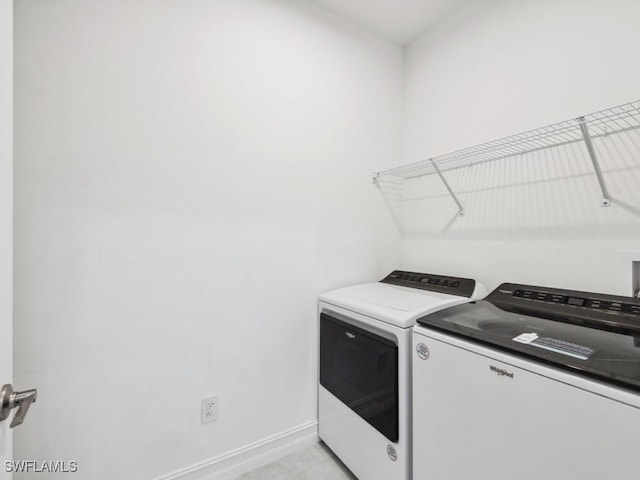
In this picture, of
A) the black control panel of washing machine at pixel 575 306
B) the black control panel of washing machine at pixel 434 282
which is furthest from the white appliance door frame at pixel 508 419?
the black control panel of washing machine at pixel 434 282

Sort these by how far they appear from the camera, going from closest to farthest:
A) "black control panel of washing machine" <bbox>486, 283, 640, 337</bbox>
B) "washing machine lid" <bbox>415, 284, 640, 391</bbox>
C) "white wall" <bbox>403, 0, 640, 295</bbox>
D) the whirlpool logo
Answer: "washing machine lid" <bbox>415, 284, 640, 391</bbox>
the whirlpool logo
"black control panel of washing machine" <bbox>486, 283, 640, 337</bbox>
"white wall" <bbox>403, 0, 640, 295</bbox>

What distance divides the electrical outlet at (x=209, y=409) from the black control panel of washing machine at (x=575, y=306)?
1.45 m

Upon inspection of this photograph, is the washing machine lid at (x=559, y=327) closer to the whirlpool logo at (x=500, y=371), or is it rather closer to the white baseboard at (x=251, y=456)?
the whirlpool logo at (x=500, y=371)

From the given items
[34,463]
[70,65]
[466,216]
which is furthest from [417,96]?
[34,463]

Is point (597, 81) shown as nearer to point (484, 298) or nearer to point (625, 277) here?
point (625, 277)

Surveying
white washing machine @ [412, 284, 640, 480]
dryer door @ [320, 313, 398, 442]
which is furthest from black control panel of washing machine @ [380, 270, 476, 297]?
dryer door @ [320, 313, 398, 442]

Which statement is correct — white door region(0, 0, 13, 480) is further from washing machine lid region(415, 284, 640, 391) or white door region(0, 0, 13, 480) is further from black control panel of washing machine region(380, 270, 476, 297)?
black control panel of washing machine region(380, 270, 476, 297)

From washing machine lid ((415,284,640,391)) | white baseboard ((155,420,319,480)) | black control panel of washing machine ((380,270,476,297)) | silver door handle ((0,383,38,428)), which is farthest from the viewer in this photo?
black control panel of washing machine ((380,270,476,297))

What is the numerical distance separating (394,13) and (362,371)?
217cm

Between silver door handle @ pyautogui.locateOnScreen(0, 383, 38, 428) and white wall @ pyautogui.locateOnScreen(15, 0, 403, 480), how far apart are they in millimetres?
564

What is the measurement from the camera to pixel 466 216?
1.78m

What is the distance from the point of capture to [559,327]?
3.38ft

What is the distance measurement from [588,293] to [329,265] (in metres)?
1.24

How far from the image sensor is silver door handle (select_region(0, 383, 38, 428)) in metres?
0.64
